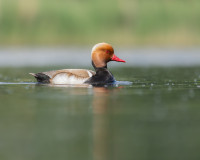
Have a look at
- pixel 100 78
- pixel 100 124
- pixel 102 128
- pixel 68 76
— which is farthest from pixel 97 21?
pixel 102 128

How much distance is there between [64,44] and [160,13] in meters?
16.7

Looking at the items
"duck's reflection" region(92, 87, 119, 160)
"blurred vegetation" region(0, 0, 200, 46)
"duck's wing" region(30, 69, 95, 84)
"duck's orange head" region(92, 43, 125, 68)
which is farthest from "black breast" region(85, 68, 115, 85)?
"blurred vegetation" region(0, 0, 200, 46)

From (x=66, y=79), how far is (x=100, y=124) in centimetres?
672

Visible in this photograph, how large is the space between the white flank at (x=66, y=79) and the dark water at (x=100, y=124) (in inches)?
62.9

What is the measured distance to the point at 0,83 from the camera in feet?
53.1

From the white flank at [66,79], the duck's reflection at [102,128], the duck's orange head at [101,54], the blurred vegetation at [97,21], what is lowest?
the duck's reflection at [102,128]

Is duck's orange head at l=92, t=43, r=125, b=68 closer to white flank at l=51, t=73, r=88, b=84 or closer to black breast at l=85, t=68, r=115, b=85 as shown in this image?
black breast at l=85, t=68, r=115, b=85

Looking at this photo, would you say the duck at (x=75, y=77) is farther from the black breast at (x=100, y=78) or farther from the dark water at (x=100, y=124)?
the dark water at (x=100, y=124)

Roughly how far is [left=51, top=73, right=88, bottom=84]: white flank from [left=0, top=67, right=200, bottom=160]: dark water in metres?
1.60

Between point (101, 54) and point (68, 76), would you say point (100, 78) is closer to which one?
point (68, 76)

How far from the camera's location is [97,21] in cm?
7844

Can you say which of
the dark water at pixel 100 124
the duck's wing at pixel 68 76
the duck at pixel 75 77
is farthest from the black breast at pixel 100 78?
the dark water at pixel 100 124

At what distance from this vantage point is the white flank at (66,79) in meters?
15.3

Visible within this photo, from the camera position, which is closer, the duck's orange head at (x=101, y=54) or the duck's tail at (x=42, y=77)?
the duck's tail at (x=42, y=77)
